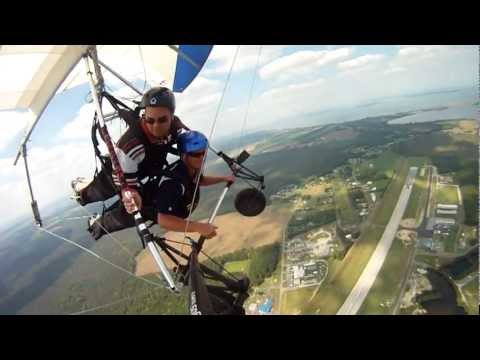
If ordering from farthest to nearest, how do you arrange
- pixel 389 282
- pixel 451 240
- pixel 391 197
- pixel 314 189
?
pixel 314 189, pixel 391 197, pixel 451 240, pixel 389 282

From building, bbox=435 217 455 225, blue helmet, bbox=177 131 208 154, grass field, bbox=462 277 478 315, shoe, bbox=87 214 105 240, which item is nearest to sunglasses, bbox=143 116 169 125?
blue helmet, bbox=177 131 208 154

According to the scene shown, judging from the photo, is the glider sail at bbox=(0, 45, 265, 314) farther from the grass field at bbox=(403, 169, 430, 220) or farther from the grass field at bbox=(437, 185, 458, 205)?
the grass field at bbox=(437, 185, 458, 205)

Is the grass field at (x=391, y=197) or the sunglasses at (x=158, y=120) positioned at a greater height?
the sunglasses at (x=158, y=120)

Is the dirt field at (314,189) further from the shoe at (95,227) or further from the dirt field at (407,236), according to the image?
the shoe at (95,227)

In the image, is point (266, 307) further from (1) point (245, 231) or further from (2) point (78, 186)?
(2) point (78, 186)

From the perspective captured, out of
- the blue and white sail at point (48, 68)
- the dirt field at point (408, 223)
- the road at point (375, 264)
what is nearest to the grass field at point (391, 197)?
the road at point (375, 264)

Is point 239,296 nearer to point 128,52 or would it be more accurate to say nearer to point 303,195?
point 128,52

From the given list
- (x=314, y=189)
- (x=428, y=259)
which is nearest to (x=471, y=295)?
(x=428, y=259)

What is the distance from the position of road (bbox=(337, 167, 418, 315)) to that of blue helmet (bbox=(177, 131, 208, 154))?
1299 centimetres

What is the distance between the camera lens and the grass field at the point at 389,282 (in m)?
14.1

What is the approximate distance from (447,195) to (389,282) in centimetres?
709

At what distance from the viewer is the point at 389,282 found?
15.5 m

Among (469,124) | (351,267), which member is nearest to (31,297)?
(351,267)

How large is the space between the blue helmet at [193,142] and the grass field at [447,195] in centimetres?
2008
